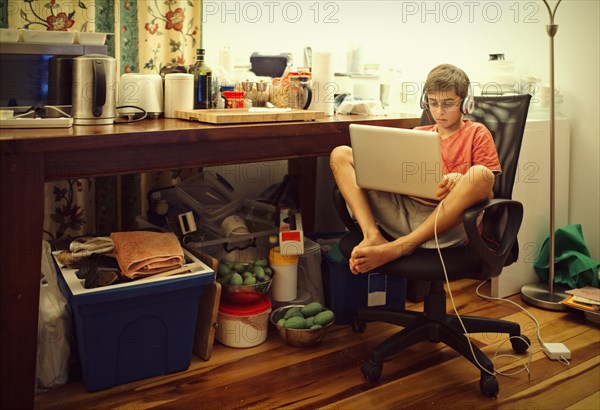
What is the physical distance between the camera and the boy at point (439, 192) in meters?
2.01

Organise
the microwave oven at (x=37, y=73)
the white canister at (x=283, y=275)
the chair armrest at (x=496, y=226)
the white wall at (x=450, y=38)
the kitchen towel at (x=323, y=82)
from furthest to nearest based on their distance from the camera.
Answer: the white wall at (x=450, y=38) < the kitchen towel at (x=323, y=82) < the white canister at (x=283, y=275) < the microwave oven at (x=37, y=73) < the chair armrest at (x=496, y=226)

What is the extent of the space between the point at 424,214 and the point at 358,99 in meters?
0.87

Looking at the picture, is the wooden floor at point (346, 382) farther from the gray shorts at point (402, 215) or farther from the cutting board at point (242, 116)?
the cutting board at point (242, 116)

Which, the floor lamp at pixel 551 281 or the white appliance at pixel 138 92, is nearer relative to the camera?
the white appliance at pixel 138 92

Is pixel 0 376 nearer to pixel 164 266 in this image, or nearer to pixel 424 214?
pixel 164 266

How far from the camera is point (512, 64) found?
2.87 metres

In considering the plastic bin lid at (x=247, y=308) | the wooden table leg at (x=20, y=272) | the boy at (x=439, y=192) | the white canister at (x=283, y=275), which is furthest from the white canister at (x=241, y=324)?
the wooden table leg at (x=20, y=272)

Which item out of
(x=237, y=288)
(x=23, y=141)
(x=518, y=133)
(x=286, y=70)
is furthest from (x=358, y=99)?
(x=23, y=141)

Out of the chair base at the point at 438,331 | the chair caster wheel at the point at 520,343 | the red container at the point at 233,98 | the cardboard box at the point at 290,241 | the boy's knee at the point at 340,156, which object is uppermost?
the red container at the point at 233,98

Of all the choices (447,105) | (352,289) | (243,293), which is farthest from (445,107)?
(243,293)

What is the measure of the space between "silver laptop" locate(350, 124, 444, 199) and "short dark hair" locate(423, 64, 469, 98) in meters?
0.20

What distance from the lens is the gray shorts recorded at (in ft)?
6.93

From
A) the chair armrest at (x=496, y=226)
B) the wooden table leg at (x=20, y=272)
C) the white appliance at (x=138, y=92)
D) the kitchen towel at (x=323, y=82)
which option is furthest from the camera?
the kitchen towel at (x=323, y=82)

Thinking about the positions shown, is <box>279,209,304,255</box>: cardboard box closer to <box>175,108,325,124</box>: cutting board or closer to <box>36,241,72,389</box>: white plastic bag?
<box>175,108,325,124</box>: cutting board
